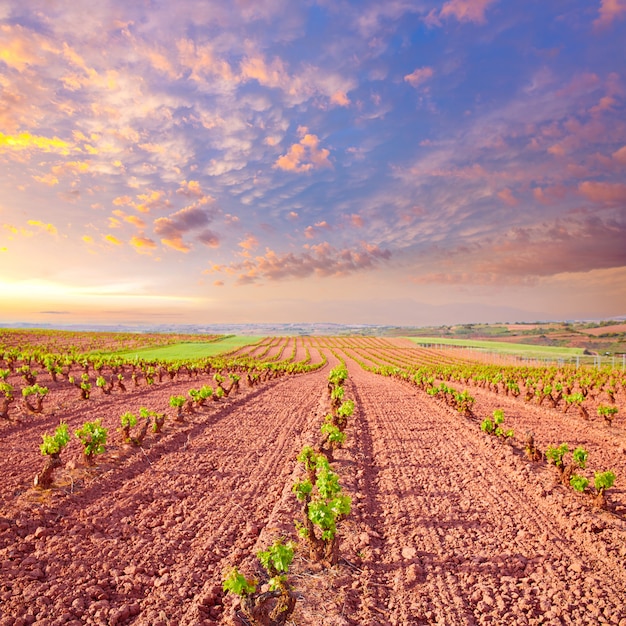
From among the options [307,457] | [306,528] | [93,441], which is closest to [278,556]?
[306,528]

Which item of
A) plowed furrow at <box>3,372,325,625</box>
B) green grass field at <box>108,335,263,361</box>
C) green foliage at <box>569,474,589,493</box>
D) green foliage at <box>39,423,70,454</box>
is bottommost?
green grass field at <box>108,335,263,361</box>

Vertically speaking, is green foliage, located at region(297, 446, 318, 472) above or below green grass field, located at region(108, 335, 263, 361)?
above

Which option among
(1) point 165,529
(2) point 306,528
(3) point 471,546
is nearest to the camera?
(2) point 306,528

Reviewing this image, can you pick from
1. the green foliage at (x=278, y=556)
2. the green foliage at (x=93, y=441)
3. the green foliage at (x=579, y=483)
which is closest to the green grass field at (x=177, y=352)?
the green foliage at (x=93, y=441)

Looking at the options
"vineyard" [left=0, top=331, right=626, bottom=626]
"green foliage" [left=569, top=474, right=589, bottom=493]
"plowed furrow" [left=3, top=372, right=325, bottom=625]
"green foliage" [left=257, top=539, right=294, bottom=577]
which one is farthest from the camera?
"green foliage" [left=569, top=474, right=589, bottom=493]

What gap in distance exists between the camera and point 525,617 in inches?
241

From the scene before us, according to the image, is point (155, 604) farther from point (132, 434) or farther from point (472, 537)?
point (132, 434)

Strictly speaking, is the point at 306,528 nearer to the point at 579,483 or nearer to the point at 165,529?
the point at 165,529

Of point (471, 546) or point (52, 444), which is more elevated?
point (52, 444)

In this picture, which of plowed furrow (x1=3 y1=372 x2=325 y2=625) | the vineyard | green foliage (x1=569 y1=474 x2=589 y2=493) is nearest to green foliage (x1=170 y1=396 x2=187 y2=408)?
the vineyard

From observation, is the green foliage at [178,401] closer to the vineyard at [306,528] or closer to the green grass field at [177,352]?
the vineyard at [306,528]

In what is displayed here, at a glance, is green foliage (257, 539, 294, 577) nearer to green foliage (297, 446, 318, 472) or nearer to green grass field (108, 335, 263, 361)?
green foliage (297, 446, 318, 472)

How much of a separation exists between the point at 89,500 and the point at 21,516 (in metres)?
1.40

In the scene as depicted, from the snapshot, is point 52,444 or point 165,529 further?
point 52,444
